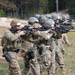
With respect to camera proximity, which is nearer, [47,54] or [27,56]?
[27,56]

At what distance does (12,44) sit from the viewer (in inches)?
382

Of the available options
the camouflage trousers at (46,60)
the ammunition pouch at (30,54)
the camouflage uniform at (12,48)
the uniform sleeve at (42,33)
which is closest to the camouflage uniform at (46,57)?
the camouflage trousers at (46,60)

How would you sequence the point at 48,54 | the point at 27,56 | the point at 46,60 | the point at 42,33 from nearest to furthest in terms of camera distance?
the point at 42,33
the point at 27,56
the point at 46,60
the point at 48,54

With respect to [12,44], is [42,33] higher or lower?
higher

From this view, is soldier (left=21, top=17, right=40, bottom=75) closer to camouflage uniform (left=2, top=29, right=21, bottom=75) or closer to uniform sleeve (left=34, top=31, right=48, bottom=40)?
uniform sleeve (left=34, top=31, right=48, bottom=40)

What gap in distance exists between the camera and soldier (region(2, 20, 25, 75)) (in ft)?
31.3

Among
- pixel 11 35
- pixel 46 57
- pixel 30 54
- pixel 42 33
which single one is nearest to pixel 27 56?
pixel 30 54

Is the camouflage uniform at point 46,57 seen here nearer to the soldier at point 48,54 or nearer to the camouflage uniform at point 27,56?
the soldier at point 48,54

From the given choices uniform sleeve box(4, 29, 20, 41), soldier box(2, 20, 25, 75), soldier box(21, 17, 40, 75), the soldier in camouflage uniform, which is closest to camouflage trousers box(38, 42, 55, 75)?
the soldier in camouflage uniform

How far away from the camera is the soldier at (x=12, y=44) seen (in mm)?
9531

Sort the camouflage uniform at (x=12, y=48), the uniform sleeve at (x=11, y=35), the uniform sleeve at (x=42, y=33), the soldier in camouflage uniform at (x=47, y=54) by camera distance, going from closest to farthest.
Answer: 1. the uniform sleeve at (x=11, y=35)
2. the camouflage uniform at (x=12, y=48)
3. the uniform sleeve at (x=42, y=33)
4. the soldier in camouflage uniform at (x=47, y=54)

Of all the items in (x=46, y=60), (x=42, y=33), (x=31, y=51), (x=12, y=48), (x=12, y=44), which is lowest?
(x=46, y=60)

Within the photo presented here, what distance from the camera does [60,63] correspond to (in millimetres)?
12281

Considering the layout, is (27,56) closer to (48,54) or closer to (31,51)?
(31,51)
